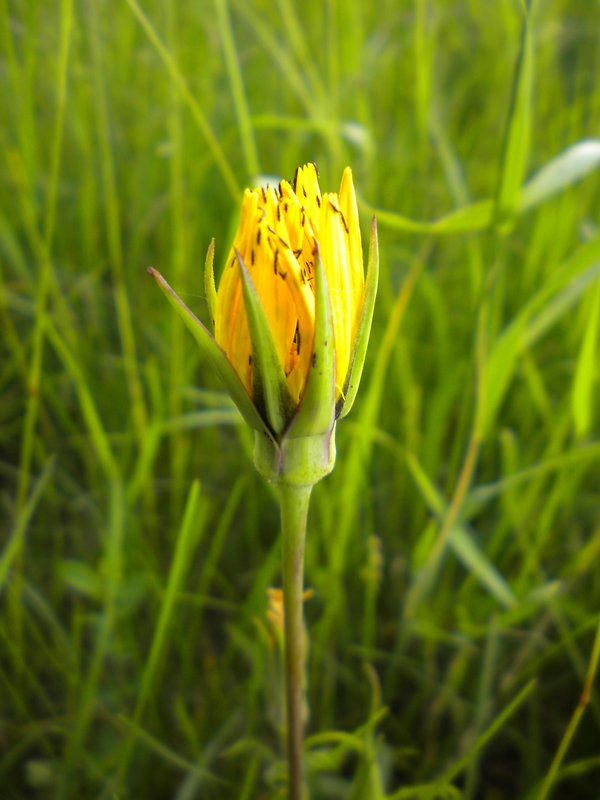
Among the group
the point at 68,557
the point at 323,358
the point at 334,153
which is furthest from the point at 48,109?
the point at 323,358

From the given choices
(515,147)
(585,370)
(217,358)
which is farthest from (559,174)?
(217,358)

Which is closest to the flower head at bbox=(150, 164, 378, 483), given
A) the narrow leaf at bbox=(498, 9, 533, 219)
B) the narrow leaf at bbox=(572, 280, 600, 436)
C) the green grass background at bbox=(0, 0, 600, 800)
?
the green grass background at bbox=(0, 0, 600, 800)

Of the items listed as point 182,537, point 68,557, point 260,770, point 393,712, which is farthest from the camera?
point 68,557

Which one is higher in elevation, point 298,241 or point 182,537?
point 298,241

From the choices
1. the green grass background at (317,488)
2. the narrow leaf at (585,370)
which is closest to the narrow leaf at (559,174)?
the green grass background at (317,488)

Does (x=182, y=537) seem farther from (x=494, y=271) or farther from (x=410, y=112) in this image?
(x=410, y=112)

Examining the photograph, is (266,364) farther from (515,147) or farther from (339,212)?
(515,147)
